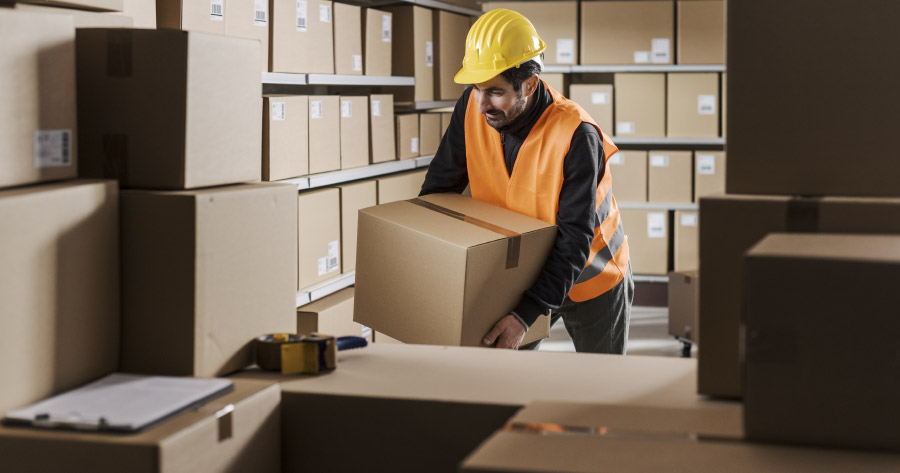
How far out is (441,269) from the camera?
2.00 meters

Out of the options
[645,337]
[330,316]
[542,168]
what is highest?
[542,168]

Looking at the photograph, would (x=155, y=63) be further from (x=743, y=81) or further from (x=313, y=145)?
(x=313, y=145)

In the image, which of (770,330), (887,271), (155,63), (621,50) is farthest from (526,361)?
(621,50)

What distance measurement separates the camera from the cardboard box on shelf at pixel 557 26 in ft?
20.5

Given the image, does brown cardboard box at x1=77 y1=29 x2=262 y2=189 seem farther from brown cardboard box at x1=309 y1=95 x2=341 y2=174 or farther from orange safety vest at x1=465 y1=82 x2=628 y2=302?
brown cardboard box at x1=309 y1=95 x2=341 y2=174

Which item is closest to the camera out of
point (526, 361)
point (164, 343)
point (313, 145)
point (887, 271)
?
point (887, 271)

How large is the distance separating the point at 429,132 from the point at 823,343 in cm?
370

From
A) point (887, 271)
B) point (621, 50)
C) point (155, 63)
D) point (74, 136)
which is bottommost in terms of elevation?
point (887, 271)

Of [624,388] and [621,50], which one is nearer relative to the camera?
[624,388]

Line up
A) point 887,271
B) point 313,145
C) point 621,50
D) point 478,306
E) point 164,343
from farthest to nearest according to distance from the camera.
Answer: point 621,50 < point 313,145 < point 478,306 < point 164,343 < point 887,271

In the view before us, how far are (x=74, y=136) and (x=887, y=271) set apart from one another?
125 centimetres

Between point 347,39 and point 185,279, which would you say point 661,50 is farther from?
point 185,279

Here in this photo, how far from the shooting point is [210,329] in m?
1.58

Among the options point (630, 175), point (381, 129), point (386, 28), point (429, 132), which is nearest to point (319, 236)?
point (381, 129)
